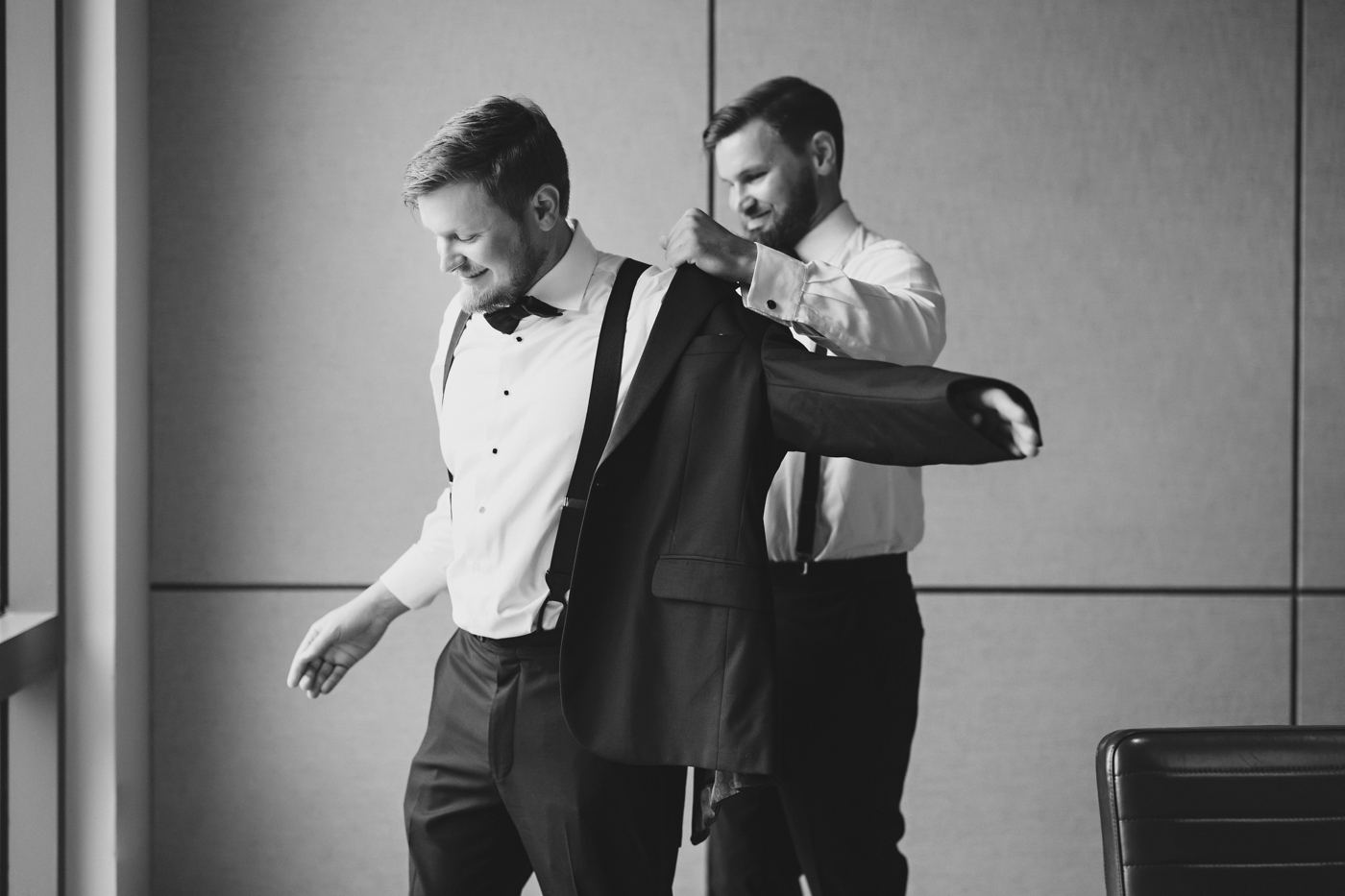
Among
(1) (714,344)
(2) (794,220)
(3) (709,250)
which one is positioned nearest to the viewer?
(1) (714,344)

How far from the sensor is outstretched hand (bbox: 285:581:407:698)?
1.44 meters

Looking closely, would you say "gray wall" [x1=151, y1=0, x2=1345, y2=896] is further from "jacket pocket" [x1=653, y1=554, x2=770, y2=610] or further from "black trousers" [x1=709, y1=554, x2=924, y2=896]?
"jacket pocket" [x1=653, y1=554, x2=770, y2=610]

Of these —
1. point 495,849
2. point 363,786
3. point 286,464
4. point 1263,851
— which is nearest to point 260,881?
point 363,786

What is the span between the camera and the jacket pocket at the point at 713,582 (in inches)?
46.2

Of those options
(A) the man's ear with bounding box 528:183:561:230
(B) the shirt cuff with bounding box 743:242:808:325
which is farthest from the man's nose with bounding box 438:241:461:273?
(B) the shirt cuff with bounding box 743:242:808:325

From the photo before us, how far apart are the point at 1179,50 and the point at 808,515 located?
1.69 m

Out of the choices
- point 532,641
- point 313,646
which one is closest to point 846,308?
point 532,641

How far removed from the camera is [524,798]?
4.22 ft

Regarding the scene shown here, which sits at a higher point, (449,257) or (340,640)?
(449,257)

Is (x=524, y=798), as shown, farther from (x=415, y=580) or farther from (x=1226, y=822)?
(x=1226, y=822)

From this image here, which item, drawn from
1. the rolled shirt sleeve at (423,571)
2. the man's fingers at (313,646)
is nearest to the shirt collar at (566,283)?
the rolled shirt sleeve at (423,571)

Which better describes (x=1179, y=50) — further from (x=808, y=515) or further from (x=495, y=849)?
(x=495, y=849)

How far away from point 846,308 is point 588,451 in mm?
450

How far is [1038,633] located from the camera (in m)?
2.60
